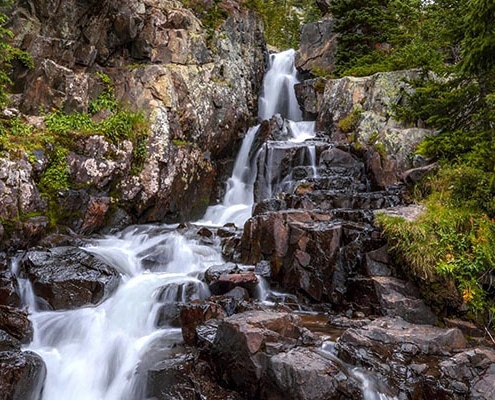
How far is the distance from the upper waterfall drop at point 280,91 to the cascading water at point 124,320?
920 cm

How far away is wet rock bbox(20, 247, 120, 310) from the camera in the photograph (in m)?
8.07

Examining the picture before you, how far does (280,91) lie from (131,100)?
11.8 meters

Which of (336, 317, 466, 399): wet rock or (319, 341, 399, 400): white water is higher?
(336, 317, 466, 399): wet rock

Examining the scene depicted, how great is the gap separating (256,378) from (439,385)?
2617mm

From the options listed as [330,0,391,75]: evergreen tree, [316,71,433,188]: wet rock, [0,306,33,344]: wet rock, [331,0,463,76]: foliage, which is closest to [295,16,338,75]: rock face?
[330,0,391,75]: evergreen tree

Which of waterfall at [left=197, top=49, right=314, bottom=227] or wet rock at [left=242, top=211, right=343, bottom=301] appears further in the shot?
waterfall at [left=197, top=49, right=314, bottom=227]

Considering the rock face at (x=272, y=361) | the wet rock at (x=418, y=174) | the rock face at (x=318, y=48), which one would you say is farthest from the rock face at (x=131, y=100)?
the wet rock at (x=418, y=174)

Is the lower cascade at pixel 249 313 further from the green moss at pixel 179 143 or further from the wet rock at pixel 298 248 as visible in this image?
the green moss at pixel 179 143

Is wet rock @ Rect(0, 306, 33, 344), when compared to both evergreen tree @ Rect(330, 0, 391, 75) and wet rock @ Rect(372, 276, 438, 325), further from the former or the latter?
evergreen tree @ Rect(330, 0, 391, 75)

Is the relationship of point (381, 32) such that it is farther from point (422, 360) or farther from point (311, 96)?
point (422, 360)

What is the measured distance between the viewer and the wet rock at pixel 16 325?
6871mm

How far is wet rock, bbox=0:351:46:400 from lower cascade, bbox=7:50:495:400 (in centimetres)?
27

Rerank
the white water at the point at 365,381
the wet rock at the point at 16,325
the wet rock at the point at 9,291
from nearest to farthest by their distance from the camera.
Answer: the white water at the point at 365,381 → the wet rock at the point at 16,325 → the wet rock at the point at 9,291

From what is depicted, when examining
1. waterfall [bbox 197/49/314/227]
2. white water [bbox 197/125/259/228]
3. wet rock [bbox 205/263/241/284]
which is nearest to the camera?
wet rock [bbox 205/263/241/284]
